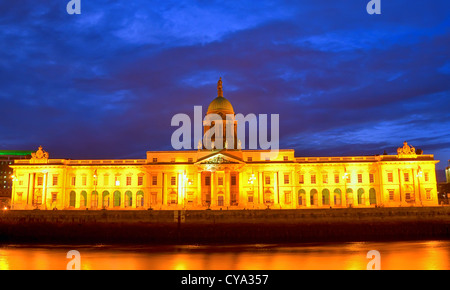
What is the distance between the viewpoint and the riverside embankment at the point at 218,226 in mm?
48594

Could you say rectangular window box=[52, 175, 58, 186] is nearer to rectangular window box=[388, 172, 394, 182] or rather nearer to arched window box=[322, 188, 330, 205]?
arched window box=[322, 188, 330, 205]

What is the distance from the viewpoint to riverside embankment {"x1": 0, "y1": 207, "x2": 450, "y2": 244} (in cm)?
4859

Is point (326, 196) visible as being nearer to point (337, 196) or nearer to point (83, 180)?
point (337, 196)

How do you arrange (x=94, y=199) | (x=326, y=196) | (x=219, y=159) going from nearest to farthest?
(x=219, y=159) < (x=326, y=196) < (x=94, y=199)

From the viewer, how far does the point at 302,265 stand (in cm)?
3025

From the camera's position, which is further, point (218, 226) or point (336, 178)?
point (336, 178)

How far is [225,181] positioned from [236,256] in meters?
37.6

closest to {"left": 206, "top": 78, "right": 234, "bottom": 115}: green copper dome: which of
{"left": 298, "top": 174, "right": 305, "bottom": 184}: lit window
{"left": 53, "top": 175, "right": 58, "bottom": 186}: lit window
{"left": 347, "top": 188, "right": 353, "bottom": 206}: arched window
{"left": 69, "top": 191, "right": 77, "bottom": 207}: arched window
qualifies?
{"left": 298, "top": 174, "right": 305, "bottom": 184}: lit window

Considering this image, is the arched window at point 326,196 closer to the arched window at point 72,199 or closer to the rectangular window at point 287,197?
the rectangular window at point 287,197

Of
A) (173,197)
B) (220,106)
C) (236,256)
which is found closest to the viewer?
(236,256)

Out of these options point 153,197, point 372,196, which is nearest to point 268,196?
point 372,196

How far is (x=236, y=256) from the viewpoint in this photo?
116ft
